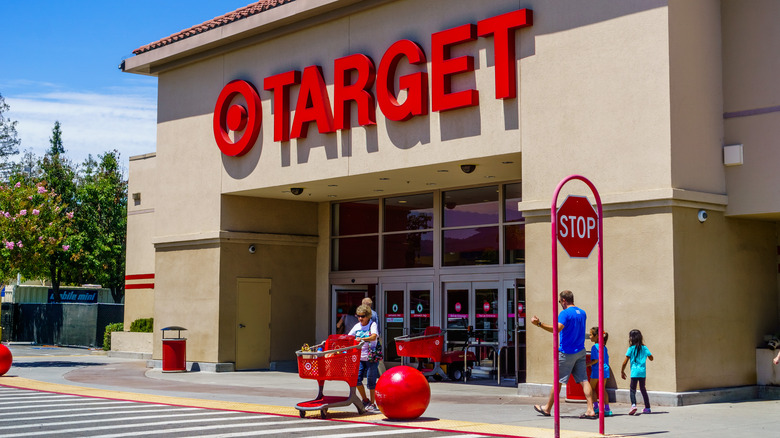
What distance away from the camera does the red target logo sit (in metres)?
23.5

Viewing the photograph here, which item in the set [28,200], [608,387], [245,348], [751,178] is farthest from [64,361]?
[751,178]

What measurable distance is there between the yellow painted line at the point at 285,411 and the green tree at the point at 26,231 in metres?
5.85

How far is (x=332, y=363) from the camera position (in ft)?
45.8

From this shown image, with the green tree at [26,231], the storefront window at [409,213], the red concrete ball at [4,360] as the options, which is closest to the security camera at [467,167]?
the storefront window at [409,213]

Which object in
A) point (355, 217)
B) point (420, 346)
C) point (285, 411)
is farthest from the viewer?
point (355, 217)

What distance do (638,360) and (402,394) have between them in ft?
13.8

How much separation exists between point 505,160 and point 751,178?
481cm

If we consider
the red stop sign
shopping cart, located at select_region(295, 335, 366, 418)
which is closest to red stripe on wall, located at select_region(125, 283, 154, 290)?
shopping cart, located at select_region(295, 335, 366, 418)

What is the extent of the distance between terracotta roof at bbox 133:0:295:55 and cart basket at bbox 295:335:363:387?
1157 cm

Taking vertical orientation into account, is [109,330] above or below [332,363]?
below

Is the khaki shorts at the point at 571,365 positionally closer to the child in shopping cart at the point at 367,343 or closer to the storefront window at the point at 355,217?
the child in shopping cart at the point at 367,343

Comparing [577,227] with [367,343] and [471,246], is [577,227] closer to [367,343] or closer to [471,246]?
[367,343]

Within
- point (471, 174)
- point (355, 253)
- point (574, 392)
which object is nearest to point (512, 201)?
point (471, 174)

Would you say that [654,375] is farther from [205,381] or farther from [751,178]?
[205,381]
